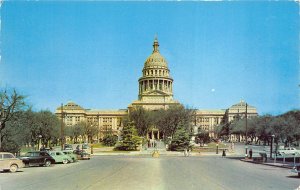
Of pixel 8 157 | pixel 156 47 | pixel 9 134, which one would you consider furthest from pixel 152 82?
pixel 8 157

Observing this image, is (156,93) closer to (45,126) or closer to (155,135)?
(155,135)

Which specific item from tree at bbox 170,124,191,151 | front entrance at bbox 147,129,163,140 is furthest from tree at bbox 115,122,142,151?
front entrance at bbox 147,129,163,140

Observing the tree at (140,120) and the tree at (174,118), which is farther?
the tree at (140,120)

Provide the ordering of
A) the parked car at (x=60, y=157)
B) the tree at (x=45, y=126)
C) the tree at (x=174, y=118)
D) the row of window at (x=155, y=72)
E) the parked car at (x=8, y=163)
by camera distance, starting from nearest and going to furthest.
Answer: the parked car at (x=8, y=163) < the parked car at (x=60, y=157) < the tree at (x=45, y=126) < the tree at (x=174, y=118) < the row of window at (x=155, y=72)

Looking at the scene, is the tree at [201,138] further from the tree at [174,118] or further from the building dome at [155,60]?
the building dome at [155,60]

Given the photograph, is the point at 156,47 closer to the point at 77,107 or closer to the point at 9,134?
the point at 77,107

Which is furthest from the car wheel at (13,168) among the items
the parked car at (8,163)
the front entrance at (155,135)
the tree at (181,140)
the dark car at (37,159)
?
the front entrance at (155,135)

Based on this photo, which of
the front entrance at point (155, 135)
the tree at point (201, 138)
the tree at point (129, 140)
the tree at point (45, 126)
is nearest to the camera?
the tree at point (45, 126)

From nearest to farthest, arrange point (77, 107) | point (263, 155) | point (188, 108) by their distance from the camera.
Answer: point (263, 155)
point (188, 108)
point (77, 107)

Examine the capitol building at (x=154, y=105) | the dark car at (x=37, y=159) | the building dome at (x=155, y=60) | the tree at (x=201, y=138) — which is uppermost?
the building dome at (x=155, y=60)
